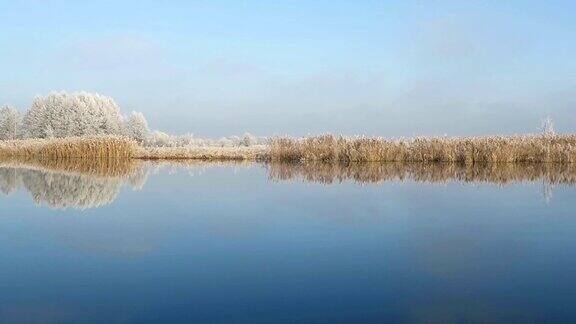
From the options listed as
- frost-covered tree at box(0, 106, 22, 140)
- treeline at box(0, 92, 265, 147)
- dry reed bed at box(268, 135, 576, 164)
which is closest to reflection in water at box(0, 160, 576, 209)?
dry reed bed at box(268, 135, 576, 164)

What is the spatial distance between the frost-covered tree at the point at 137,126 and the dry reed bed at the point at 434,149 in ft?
70.0

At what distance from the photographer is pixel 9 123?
42.6 metres

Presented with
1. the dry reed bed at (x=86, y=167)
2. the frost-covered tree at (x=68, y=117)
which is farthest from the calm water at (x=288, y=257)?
the frost-covered tree at (x=68, y=117)

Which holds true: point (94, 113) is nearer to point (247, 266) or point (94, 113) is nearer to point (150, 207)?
point (150, 207)

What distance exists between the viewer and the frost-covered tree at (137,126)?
42.0 m

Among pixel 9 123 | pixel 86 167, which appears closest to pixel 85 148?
pixel 86 167

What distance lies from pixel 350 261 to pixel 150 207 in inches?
188

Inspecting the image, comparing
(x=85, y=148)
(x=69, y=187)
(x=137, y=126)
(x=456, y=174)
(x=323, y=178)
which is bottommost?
(x=69, y=187)

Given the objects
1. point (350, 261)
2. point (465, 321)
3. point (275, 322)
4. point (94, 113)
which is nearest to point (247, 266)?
point (350, 261)

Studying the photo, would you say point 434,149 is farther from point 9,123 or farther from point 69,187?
point 9,123

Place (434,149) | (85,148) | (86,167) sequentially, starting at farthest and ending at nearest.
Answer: (85,148)
(434,149)
(86,167)

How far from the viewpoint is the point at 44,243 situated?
19.6 feet

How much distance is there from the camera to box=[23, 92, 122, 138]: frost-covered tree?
39.2 metres

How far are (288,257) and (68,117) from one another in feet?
122
